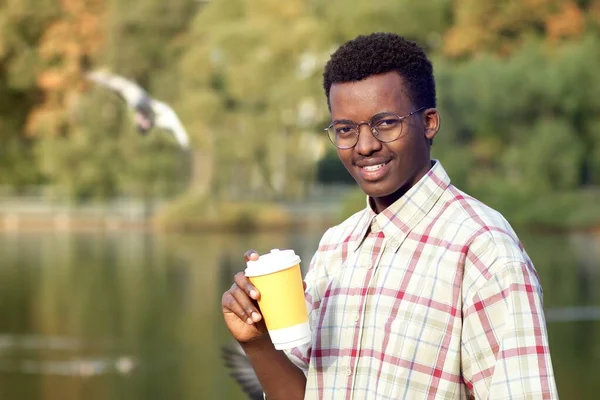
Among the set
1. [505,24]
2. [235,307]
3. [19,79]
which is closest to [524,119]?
[505,24]

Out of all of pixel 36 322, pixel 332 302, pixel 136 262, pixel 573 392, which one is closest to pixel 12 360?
pixel 36 322

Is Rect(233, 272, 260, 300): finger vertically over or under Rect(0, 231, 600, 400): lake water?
over

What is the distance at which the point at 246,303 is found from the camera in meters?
1.38

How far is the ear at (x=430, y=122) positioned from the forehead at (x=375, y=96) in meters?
0.04

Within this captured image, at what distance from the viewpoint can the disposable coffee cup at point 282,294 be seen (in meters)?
1.35

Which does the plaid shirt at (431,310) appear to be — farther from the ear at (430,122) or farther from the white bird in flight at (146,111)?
the white bird in flight at (146,111)

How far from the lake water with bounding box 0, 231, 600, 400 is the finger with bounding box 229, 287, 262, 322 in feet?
37.3

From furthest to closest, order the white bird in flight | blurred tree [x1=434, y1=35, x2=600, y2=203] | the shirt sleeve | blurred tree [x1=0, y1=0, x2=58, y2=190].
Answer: blurred tree [x1=0, y1=0, x2=58, y2=190] < blurred tree [x1=434, y1=35, x2=600, y2=203] < the white bird in flight < the shirt sleeve

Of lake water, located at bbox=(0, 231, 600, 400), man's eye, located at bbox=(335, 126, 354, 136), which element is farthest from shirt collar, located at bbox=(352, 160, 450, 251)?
lake water, located at bbox=(0, 231, 600, 400)

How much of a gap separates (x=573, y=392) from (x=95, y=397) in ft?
17.3

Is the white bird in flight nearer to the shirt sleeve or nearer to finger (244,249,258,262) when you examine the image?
finger (244,249,258,262)

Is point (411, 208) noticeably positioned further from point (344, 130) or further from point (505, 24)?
point (505, 24)

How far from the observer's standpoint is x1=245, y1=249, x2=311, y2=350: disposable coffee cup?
4.44 feet

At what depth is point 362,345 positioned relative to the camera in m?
1.37
